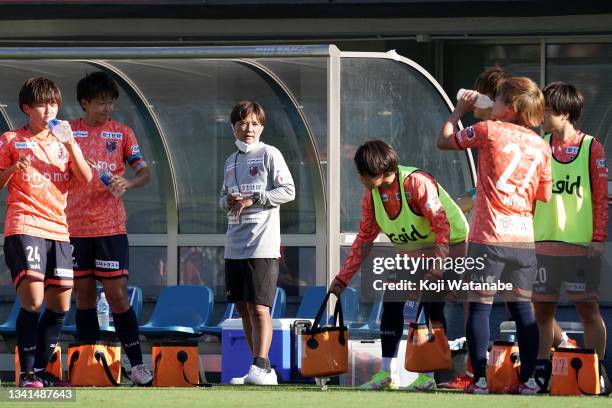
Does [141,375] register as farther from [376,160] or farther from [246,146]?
[376,160]

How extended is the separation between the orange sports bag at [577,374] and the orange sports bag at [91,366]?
248 centimetres

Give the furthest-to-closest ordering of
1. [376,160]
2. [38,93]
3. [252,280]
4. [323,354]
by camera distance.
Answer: [252,280]
[38,93]
[376,160]
[323,354]

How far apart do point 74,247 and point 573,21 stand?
8.40 meters

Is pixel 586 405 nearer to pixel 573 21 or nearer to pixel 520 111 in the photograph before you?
pixel 520 111

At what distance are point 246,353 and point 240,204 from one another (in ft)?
4.19

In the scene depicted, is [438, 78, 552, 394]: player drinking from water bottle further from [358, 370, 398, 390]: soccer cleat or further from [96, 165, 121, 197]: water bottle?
[96, 165, 121, 197]: water bottle

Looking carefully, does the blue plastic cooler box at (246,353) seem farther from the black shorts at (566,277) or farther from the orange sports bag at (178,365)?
the black shorts at (566,277)

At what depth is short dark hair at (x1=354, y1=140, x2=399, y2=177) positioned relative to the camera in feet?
24.4

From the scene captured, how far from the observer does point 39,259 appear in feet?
24.9

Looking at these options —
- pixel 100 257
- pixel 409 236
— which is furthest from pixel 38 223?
pixel 409 236

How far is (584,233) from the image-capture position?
25.2 ft

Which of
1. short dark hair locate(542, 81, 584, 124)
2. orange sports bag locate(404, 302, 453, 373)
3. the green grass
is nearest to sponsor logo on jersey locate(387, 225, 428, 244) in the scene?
orange sports bag locate(404, 302, 453, 373)

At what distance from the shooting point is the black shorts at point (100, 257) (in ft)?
26.5

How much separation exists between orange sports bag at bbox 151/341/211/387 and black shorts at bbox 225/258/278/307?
1.53ft
